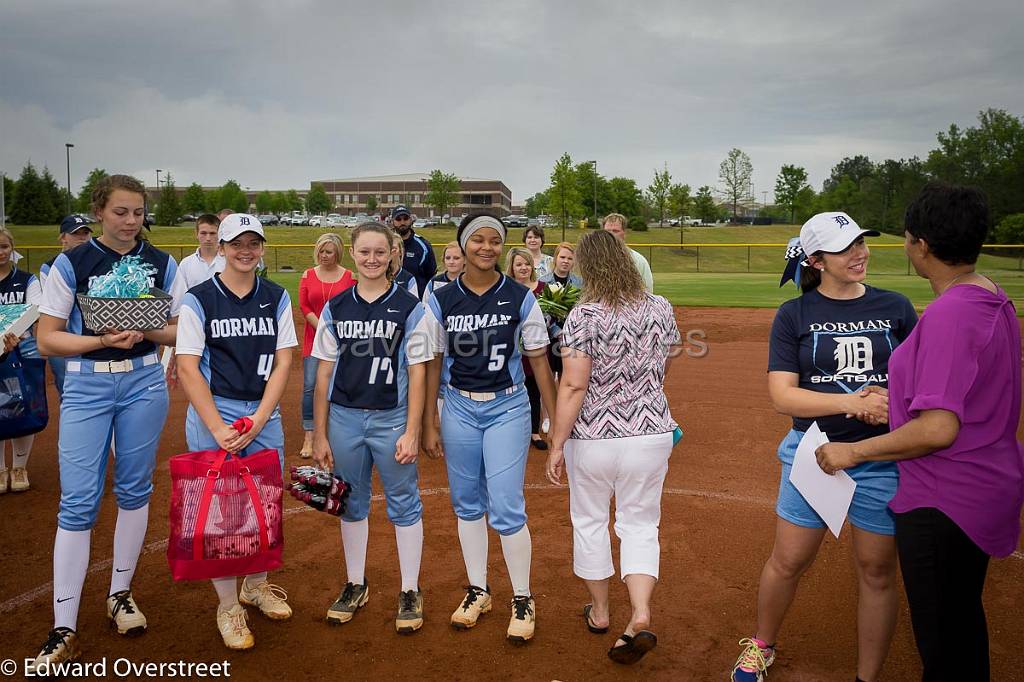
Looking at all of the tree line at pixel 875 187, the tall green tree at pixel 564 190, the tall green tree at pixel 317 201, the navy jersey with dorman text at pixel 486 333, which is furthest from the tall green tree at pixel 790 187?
the navy jersey with dorman text at pixel 486 333

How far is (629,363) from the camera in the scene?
378cm

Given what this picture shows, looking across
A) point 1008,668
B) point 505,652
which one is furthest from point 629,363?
point 1008,668

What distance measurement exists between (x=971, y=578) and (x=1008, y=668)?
148 cm

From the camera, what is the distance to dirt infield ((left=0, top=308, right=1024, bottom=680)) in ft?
12.4

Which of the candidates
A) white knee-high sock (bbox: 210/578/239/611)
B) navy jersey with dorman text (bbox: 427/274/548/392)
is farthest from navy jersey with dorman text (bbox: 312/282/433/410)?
white knee-high sock (bbox: 210/578/239/611)

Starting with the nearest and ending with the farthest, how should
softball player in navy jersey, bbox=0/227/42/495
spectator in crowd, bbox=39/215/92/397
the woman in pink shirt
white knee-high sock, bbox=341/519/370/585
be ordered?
white knee-high sock, bbox=341/519/370/585 → softball player in navy jersey, bbox=0/227/42/495 → spectator in crowd, bbox=39/215/92/397 → the woman in pink shirt

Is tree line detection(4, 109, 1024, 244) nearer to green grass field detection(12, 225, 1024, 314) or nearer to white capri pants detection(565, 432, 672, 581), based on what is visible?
green grass field detection(12, 225, 1024, 314)

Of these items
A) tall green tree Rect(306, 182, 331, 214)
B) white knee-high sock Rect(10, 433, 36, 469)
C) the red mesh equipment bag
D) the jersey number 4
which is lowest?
white knee-high sock Rect(10, 433, 36, 469)

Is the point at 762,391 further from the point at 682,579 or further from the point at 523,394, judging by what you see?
the point at 523,394

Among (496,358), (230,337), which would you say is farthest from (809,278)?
(230,337)

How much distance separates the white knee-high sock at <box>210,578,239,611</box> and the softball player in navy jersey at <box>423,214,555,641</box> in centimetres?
119

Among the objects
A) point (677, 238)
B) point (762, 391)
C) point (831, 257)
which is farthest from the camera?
point (677, 238)

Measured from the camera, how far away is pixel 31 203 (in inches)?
2306

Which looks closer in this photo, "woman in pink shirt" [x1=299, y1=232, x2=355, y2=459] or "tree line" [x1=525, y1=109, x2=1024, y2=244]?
"woman in pink shirt" [x1=299, y1=232, x2=355, y2=459]
